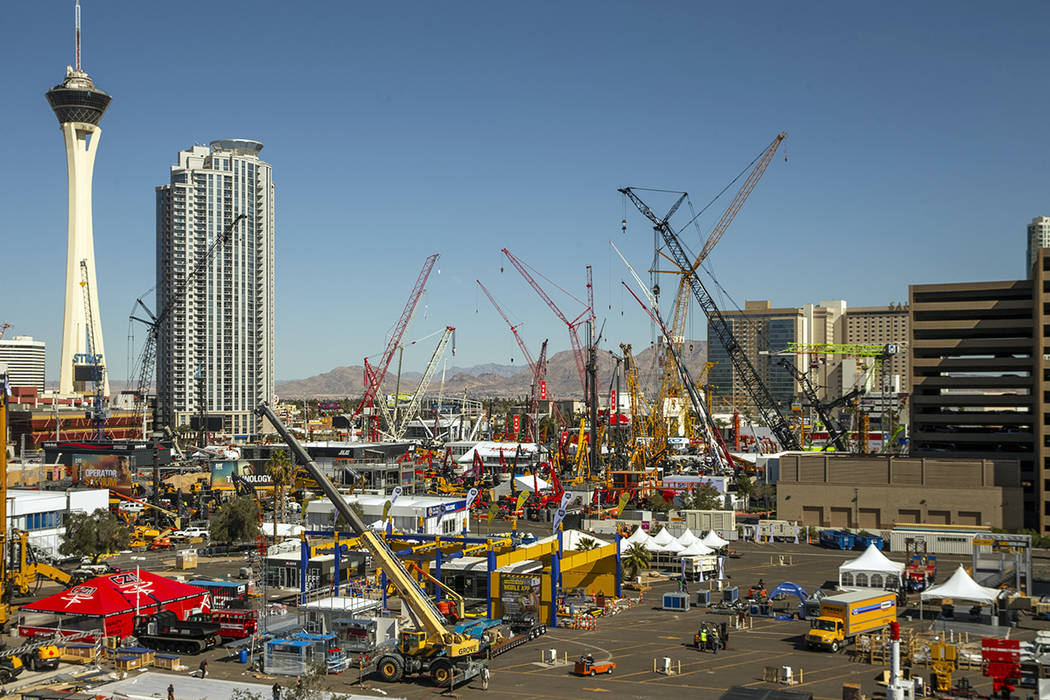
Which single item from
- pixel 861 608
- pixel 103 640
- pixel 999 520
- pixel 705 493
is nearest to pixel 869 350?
pixel 705 493

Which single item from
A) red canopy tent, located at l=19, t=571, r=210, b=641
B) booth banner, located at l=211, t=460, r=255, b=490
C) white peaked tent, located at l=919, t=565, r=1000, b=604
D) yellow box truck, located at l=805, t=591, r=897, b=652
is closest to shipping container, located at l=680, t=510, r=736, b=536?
white peaked tent, located at l=919, t=565, r=1000, b=604

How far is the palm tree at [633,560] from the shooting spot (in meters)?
60.0

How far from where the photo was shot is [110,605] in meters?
43.7

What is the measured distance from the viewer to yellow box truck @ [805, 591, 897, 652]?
42000mm

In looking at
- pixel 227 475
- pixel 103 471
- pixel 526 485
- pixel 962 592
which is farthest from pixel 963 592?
pixel 227 475

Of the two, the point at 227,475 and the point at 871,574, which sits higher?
the point at 871,574

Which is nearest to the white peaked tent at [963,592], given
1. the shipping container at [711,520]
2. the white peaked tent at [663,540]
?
the white peaked tent at [663,540]

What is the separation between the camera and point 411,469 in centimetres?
12531

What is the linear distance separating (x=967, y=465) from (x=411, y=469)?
2528 inches

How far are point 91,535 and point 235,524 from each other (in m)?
10.2

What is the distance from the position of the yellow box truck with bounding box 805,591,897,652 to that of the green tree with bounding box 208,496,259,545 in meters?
44.0

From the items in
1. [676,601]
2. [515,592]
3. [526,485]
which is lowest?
[676,601]

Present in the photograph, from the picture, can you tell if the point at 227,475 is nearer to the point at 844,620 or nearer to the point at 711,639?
the point at 711,639

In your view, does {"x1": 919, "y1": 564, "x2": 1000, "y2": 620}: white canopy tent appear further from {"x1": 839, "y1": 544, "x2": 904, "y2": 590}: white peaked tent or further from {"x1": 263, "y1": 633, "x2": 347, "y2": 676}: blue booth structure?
{"x1": 263, "y1": 633, "x2": 347, "y2": 676}: blue booth structure
